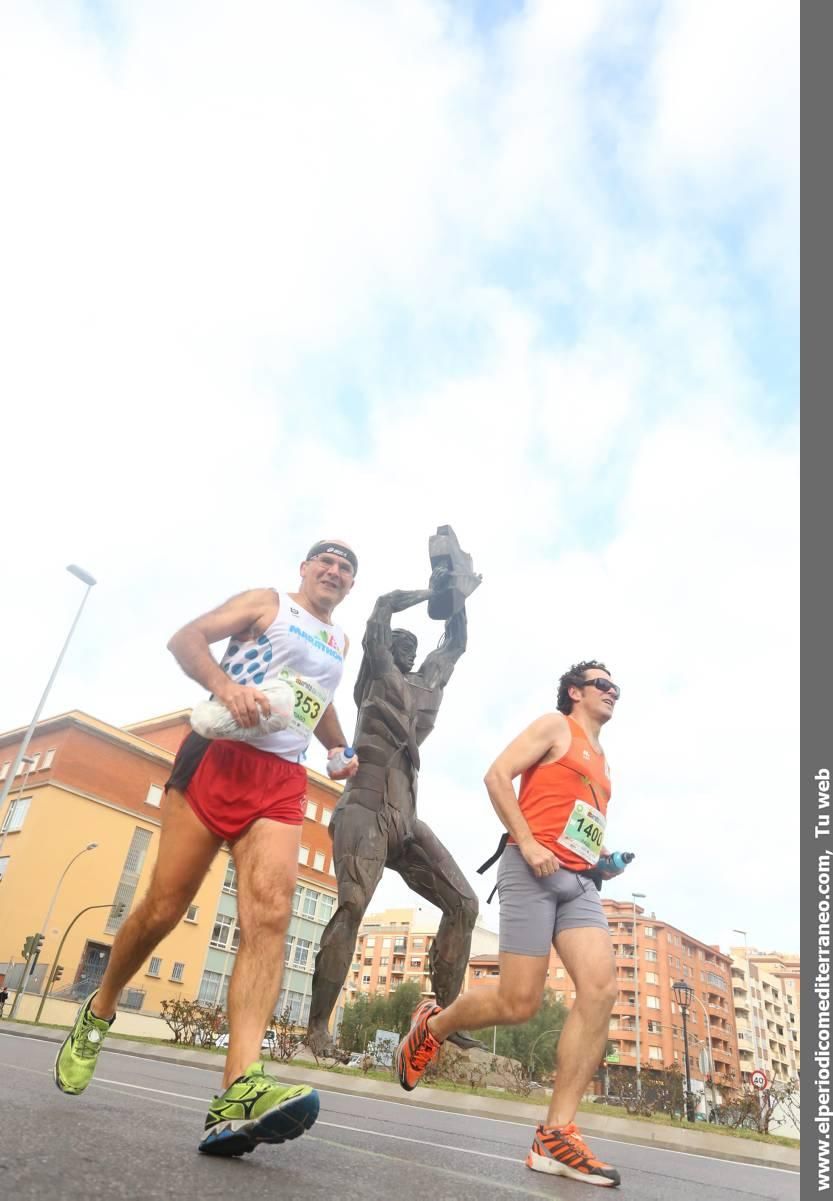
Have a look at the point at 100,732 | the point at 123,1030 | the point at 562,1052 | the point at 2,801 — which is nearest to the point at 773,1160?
the point at 562,1052

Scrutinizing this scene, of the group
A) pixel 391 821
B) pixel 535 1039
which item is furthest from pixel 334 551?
pixel 535 1039

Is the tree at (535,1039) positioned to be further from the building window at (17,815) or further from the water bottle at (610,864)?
the water bottle at (610,864)

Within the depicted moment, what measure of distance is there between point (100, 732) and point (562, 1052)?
4416cm

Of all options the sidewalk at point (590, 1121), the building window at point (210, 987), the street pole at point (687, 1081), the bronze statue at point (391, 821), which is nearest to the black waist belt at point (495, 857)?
the bronze statue at point (391, 821)

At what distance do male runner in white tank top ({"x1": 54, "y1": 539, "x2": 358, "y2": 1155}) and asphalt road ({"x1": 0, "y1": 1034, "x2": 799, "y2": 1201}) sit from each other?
0.92 ft

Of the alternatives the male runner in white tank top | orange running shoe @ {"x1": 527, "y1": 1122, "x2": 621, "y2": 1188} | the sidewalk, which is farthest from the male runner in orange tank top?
the sidewalk

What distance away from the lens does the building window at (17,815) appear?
41625 millimetres

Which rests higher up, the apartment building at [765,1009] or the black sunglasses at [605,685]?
the apartment building at [765,1009]

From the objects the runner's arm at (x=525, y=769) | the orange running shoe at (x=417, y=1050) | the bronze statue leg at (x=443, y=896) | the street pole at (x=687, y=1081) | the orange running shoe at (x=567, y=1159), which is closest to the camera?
the orange running shoe at (x=567, y=1159)

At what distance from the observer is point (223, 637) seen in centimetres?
330

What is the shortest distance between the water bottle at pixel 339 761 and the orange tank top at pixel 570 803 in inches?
35.9

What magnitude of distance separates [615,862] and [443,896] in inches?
123

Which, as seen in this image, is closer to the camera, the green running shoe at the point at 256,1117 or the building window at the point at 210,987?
the green running shoe at the point at 256,1117
